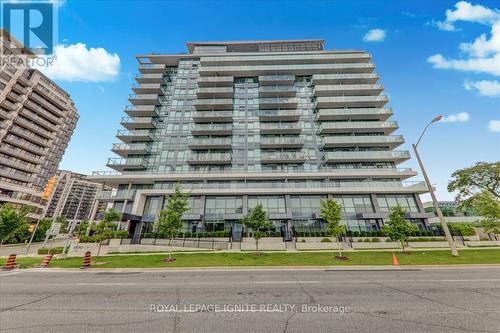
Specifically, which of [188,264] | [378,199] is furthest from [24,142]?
[378,199]

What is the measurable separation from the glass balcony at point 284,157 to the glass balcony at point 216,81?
21.9 metres

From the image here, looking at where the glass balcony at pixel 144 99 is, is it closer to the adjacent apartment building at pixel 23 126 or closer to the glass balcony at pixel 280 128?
the glass balcony at pixel 280 128

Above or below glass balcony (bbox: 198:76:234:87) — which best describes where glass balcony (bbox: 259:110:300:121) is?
below

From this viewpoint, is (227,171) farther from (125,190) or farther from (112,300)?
(112,300)

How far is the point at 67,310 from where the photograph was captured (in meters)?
6.38

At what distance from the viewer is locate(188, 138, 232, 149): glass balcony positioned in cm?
4050

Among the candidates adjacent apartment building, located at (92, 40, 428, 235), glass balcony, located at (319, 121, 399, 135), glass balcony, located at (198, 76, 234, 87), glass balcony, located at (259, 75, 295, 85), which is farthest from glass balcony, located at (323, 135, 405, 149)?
glass balcony, located at (198, 76, 234, 87)

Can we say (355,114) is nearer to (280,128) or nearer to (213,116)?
(280,128)

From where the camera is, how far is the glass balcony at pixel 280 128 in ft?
138

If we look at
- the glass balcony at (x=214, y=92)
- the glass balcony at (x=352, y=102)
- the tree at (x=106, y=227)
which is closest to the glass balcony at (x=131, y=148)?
the glass balcony at (x=214, y=92)

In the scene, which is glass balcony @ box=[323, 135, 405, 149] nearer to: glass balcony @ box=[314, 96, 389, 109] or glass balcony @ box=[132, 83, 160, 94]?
glass balcony @ box=[314, 96, 389, 109]

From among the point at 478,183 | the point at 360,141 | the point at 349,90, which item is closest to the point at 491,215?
the point at 478,183

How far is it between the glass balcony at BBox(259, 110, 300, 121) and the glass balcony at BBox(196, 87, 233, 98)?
9.85 metres

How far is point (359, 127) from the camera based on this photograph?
41188mm
